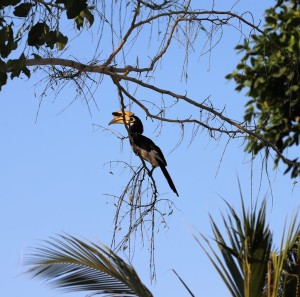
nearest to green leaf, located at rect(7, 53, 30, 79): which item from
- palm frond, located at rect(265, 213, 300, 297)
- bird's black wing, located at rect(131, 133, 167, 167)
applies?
palm frond, located at rect(265, 213, 300, 297)

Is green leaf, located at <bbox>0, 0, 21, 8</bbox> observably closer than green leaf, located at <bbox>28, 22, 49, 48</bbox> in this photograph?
Yes

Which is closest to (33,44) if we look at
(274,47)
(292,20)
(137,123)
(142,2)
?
(142,2)

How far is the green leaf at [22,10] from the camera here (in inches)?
177

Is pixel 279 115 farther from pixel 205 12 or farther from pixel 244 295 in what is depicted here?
pixel 244 295

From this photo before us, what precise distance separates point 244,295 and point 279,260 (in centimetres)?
20

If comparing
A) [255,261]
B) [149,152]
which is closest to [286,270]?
[255,261]

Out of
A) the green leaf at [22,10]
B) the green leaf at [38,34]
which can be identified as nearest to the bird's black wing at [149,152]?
the green leaf at [38,34]

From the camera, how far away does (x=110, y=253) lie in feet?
14.0

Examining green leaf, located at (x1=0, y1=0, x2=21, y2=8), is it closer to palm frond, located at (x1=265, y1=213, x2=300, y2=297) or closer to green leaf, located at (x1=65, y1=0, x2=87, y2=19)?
green leaf, located at (x1=65, y1=0, x2=87, y2=19)

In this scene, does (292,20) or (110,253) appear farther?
(292,20)

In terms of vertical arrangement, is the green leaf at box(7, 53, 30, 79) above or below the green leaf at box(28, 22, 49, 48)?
below

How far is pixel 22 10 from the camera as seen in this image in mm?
4500

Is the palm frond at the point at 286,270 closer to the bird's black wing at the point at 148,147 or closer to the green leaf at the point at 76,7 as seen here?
the green leaf at the point at 76,7

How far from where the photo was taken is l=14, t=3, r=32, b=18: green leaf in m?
4.49
